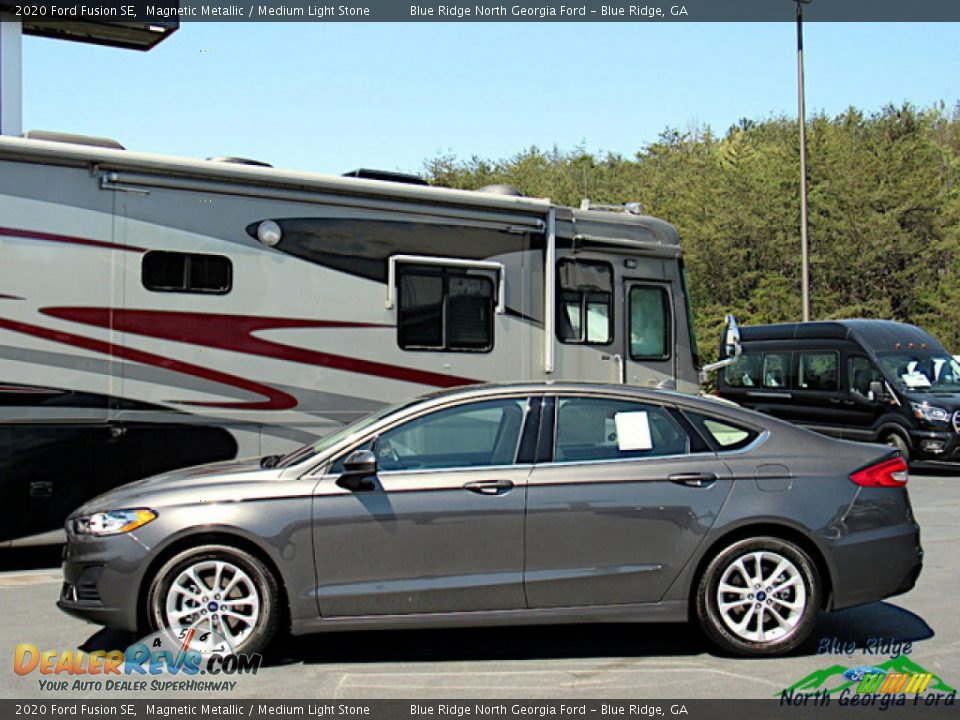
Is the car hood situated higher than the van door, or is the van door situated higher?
the van door

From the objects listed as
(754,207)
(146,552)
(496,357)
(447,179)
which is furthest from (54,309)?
(447,179)

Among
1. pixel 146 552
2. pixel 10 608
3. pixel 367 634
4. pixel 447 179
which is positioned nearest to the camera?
pixel 146 552

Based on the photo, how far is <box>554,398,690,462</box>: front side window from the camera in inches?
237

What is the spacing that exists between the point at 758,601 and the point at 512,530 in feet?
4.74

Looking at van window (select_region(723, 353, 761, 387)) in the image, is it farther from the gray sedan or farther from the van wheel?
the gray sedan

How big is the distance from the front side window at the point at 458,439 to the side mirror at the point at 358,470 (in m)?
0.17

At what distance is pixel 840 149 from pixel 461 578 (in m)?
36.6

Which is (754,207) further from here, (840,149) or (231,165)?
(231,165)

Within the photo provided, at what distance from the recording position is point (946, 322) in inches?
1394

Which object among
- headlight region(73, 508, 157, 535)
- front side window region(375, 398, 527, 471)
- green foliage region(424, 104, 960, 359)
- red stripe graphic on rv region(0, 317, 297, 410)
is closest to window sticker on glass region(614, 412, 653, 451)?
front side window region(375, 398, 527, 471)

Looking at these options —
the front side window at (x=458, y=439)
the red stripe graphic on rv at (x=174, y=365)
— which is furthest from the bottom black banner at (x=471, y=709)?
the red stripe graphic on rv at (x=174, y=365)

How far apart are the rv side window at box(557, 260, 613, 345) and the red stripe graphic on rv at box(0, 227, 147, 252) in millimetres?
4020

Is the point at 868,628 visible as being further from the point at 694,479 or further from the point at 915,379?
the point at 915,379

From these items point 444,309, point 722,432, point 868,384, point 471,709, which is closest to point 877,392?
point 868,384
